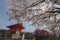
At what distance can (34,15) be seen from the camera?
374 centimetres

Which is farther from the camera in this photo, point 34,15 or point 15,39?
point 15,39

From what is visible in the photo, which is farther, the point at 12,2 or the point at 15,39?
the point at 15,39

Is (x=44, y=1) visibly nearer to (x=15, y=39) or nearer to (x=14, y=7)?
(x=14, y=7)

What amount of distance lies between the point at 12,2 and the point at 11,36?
2605 millimetres

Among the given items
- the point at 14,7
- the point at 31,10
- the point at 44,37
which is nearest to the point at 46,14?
the point at 31,10

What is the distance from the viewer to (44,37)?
618 centimetres

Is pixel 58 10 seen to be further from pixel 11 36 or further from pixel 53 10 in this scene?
pixel 11 36

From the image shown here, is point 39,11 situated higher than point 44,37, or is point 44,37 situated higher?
point 39,11

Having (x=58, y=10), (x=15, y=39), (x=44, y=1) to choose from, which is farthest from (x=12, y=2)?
(x=15, y=39)

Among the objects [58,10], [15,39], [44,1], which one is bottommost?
[15,39]

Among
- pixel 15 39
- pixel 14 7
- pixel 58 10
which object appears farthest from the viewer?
pixel 15 39

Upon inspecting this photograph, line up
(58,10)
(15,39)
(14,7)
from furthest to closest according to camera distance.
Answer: (15,39) < (14,7) < (58,10)

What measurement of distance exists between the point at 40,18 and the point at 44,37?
2.66 meters

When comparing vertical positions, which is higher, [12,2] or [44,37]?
[12,2]
